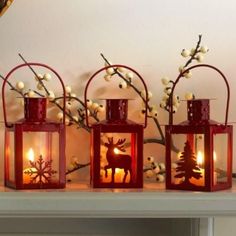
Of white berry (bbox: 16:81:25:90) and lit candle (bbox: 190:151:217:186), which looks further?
white berry (bbox: 16:81:25:90)

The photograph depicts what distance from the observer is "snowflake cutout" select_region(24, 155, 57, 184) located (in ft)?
3.31

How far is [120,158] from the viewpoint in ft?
3.35

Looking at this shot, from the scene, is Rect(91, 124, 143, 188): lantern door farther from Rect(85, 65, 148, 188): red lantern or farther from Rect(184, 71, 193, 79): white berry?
Rect(184, 71, 193, 79): white berry

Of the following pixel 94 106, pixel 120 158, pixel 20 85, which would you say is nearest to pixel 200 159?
pixel 120 158

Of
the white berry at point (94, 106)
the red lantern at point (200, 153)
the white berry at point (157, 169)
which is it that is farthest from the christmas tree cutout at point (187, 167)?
the white berry at point (94, 106)

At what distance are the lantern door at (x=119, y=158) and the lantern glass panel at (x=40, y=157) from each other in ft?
0.22

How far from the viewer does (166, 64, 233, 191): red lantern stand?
1.00 meters

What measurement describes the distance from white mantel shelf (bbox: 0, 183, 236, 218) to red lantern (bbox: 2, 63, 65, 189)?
0.17 feet

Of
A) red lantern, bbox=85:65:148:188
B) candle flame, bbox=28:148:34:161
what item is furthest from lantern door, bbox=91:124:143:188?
candle flame, bbox=28:148:34:161

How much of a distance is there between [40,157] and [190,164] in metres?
0.25

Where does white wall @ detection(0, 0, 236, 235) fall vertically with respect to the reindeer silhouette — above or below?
above

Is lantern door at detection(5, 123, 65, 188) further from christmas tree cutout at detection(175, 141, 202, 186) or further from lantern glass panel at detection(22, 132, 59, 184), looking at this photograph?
christmas tree cutout at detection(175, 141, 202, 186)

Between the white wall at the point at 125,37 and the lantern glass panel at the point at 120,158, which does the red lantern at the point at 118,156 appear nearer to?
the lantern glass panel at the point at 120,158

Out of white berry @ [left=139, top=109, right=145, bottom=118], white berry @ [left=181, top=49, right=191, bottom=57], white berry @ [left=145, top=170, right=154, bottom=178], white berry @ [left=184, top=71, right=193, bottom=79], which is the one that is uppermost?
white berry @ [left=181, top=49, right=191, bottom=57]
